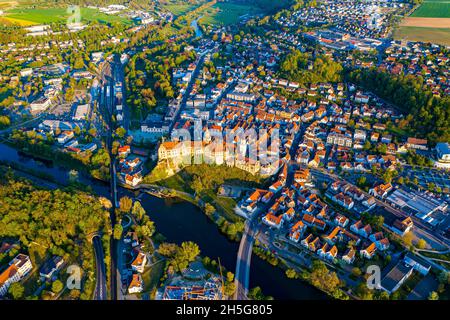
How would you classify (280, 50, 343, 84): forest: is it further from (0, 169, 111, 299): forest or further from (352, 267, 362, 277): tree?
(0, 169, 111, 299): forest

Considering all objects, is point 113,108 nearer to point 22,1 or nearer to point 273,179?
point 273,179

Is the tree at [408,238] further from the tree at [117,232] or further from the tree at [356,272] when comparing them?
the tree at [117,232]

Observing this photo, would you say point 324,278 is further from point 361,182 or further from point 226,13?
point 226,13

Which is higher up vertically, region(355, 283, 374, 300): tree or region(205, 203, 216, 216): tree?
region(205, 203, 216, 216): tree

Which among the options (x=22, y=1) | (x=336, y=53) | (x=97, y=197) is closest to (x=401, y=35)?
(x=336, y=53)

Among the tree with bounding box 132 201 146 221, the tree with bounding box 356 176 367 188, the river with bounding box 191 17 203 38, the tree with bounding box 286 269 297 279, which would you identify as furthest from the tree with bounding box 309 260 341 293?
the river with bounding box 191 17 203 38

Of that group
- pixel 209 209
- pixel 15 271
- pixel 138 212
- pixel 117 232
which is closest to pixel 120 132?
pixel 138 212
